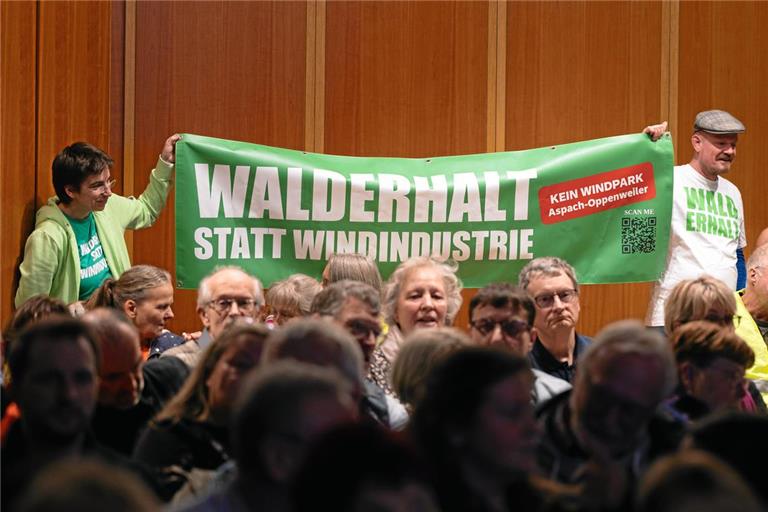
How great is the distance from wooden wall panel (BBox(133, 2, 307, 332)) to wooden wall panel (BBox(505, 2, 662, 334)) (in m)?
1.34

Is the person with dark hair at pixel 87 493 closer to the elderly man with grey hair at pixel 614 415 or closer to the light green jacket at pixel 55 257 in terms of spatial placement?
the elderly man with grey hair at pixel 614 415

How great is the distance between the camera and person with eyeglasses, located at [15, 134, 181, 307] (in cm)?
604

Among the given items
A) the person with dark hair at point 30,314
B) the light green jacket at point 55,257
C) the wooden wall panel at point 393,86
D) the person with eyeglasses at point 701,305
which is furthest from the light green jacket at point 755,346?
the wooden wall panel at point 393,86

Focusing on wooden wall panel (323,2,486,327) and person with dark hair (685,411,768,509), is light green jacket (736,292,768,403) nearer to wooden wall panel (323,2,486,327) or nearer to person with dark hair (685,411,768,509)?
person with dark hair (685,411,768,509)

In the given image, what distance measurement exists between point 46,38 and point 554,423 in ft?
13.0

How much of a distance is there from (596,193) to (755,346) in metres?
1.44

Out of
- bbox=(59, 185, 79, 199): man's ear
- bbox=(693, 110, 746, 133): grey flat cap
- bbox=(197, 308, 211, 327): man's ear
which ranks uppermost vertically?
bbox=(693, 110, 746, 133): grey flat cap

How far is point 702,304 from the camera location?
15.6 ft

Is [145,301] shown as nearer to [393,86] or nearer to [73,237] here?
[73,237]

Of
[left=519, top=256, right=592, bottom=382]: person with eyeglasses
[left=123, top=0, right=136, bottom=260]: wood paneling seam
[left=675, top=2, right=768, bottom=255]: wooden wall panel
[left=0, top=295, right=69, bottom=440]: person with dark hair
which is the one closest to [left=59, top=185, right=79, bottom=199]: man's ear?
[left=0, top=295, right=69, bottom=440]: person with dark hair

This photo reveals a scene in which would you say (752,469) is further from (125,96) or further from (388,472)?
(125,96)

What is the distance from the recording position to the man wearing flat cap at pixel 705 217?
687 centimetres

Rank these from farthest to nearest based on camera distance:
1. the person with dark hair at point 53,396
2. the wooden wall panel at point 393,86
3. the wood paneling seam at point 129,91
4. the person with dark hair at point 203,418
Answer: the wooden wall panel at point 393,86 < the wood paneling seam at point 129,91 < the person with dark hair at point 203,418 < the person with dark hair at point 53,396

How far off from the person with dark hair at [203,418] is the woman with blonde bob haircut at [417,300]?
1.47 metres
